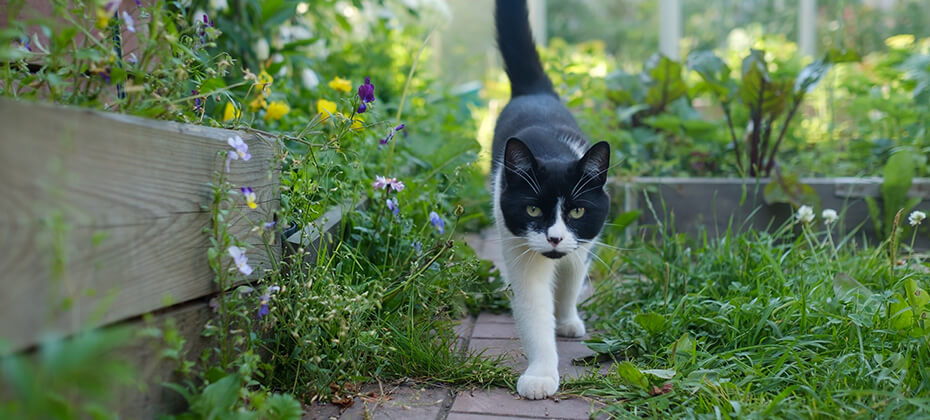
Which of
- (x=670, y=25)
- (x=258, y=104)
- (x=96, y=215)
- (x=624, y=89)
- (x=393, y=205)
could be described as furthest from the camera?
(x=670, y=25)

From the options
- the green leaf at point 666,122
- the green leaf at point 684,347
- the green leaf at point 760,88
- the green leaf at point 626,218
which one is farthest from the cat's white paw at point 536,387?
the green leaf at point 666,122

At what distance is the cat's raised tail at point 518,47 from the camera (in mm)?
3012

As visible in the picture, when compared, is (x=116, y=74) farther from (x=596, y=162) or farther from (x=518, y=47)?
(x=518, y=47)

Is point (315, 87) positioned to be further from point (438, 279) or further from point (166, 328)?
point (166, 328)

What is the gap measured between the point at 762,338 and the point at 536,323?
634 millimetres

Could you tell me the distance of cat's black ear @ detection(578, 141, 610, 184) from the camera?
6.44 ft

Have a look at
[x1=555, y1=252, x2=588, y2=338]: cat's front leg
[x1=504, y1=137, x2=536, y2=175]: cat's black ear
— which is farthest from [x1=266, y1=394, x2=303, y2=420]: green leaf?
[x1=555, y1=252, x2=588, y2=338]: cat's front leg

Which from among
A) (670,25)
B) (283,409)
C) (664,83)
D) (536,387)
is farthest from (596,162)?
(670,25)

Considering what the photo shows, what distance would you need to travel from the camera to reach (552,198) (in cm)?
196

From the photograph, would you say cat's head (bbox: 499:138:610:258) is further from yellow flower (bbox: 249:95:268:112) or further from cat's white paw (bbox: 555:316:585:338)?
yellow flower (bbox: 249:95:268:112)

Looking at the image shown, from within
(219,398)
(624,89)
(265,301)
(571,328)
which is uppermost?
(624,89)

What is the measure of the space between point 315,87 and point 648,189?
1.66 meters

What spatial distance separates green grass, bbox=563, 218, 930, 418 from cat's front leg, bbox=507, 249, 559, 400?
85mm

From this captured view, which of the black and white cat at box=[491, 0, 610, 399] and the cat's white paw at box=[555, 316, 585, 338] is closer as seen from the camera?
the black and white cat at box=[491, 0, 610, 399]
